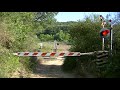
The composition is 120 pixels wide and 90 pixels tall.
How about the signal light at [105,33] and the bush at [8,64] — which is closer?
the bush at [8,64]

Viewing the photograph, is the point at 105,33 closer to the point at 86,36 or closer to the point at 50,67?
the point at 86,36

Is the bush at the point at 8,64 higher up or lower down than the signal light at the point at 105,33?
lower down

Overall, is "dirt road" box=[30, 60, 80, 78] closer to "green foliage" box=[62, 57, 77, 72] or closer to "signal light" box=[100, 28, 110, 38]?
"green foliage" box=[62, 57, 77, 72]

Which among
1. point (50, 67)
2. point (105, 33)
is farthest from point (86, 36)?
point (50, 67)

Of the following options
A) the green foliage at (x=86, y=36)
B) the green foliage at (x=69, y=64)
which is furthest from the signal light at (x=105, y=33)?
the green foliage at (x=69, y=64)

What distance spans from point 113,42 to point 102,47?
50 centimetres

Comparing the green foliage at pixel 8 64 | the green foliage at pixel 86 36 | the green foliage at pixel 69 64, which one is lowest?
the green foliage at pixel 69 64

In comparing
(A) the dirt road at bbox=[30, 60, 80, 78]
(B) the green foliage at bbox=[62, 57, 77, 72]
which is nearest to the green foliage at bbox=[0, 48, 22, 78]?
(A) the dirt road at bbox=[30, 60, 80, 78]

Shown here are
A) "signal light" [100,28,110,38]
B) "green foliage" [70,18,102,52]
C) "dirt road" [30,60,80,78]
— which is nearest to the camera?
"signal light" [100,28,110,38]

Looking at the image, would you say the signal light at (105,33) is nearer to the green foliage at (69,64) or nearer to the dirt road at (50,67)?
the green foliage at (69,64)

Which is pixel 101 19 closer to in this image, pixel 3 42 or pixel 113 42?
pixel 113 42
